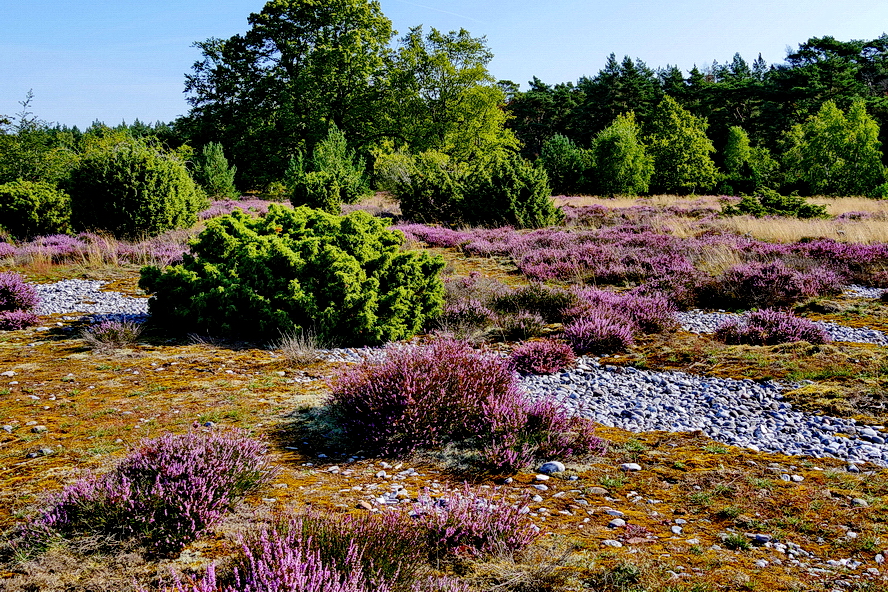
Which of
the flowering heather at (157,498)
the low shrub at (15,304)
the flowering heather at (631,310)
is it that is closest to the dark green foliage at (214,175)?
the low shrub at (15,304)

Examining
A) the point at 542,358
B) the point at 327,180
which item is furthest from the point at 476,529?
the point at 327,180

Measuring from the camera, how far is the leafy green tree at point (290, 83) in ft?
135

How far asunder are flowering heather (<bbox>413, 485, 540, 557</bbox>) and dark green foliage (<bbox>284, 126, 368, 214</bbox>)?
13014 mm

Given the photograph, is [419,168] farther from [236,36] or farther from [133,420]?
[236,36]

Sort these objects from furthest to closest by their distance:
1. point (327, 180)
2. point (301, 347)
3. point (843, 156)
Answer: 1. point (843, 156)
2. point (327, 180)
3. point (301, 347)

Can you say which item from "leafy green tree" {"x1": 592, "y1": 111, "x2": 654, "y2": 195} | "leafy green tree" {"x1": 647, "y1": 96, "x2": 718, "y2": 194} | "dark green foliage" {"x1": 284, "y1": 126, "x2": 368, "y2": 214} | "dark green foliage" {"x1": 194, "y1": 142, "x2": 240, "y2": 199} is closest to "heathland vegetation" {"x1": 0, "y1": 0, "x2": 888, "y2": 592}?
"dark green foliage" {"x1": 284, "y1": 126, "x2": 368, "y2": 214}

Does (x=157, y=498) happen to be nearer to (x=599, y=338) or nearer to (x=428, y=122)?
(x=599, y=338)

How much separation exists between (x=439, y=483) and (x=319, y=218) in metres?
5.05

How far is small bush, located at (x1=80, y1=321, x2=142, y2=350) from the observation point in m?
6.31

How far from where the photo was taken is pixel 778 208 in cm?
2000

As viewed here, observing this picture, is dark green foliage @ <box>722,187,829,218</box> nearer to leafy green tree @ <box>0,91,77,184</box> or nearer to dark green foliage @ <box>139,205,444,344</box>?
dark green foliage @ <box>139,205,444,344</box>

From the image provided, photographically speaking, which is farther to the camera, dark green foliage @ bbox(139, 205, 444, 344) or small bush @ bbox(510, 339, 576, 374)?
→ dark green foliage @ bbox(139, 205, 444, 344)

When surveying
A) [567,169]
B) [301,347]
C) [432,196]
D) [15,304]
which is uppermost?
[567,169]

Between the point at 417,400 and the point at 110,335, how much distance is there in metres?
4.44
